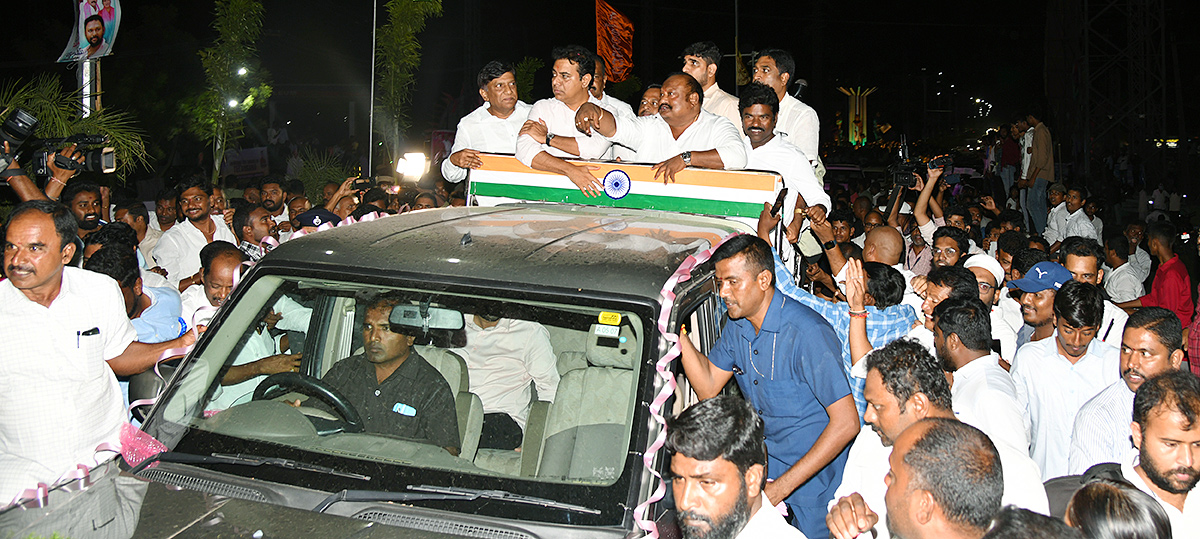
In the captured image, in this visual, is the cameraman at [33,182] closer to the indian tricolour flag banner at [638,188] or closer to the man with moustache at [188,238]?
the man with moustache at [188,238]

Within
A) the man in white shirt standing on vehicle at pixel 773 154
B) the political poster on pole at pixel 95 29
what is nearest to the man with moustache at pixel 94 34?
the political poster on pole at pixel 95 29

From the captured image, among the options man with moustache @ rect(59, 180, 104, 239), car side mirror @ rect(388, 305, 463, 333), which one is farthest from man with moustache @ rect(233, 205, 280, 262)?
car side mirror @ rect(388, 305, 463, 333)

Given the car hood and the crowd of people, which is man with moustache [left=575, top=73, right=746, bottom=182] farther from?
the car hood

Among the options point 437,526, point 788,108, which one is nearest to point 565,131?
point 788,108

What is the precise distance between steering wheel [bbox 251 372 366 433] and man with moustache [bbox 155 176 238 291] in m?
4.09

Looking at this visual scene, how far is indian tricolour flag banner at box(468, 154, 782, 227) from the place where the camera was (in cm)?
456

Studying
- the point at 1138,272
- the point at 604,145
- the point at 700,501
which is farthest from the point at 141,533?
the point at 1138,272

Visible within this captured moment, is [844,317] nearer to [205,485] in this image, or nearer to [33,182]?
[205,485]

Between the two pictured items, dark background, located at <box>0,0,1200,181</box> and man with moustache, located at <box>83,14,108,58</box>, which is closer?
man with moustache, located at <box>83,14,108,58</box>

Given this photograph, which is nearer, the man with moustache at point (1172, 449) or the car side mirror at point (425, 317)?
the man with moustache at point (1172, 449)

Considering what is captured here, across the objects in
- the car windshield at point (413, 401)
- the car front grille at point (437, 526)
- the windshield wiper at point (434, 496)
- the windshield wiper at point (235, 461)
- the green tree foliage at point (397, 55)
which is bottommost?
the car front grille at point (437, 526)

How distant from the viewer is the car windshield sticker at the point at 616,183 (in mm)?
4789

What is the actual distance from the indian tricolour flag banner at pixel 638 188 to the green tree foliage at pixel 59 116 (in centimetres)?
442

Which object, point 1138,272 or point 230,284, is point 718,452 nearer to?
point 230,284
